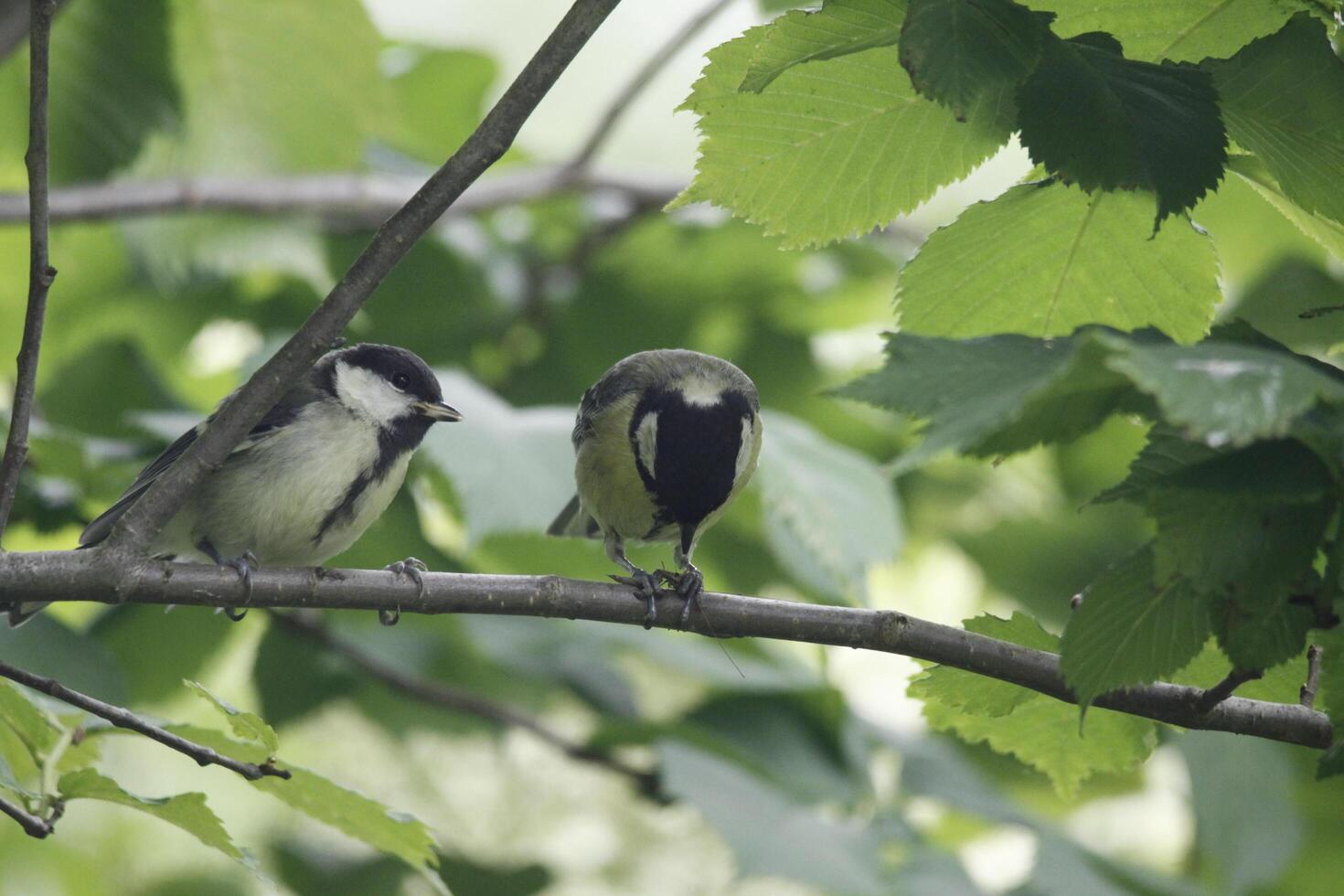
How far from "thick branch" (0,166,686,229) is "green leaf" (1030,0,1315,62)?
1851 millimetres

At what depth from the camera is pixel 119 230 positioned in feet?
11.0

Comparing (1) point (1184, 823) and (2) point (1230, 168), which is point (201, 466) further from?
(1) point (1184, 823)

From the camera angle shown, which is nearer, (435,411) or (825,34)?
(825,34)

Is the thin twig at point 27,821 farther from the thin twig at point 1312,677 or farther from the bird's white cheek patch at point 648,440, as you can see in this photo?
the thin twig at point 1312,677

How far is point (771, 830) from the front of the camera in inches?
107

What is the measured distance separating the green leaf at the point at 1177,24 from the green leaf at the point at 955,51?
0.20 metres

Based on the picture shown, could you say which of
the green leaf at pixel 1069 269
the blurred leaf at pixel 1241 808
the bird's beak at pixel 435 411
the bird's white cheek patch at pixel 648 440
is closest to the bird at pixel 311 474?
the bird's beak at pixel 435 411

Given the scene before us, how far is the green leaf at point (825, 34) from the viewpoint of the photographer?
3.68ft

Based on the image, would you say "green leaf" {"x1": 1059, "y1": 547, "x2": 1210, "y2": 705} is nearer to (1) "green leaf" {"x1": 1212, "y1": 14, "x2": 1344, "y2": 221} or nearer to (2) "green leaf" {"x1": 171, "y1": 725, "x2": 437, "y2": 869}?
(1) "green leaf" {"x1": 1212, "y1": 14, "x2": 1344, "y2": 221}

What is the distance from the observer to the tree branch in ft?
4.47

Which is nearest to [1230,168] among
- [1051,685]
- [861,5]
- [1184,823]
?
[861,5]

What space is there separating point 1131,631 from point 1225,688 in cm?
19

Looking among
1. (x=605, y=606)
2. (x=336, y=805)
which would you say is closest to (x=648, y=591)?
(x=605, y=606)

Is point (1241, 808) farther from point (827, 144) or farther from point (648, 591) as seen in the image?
point (827, 144)
